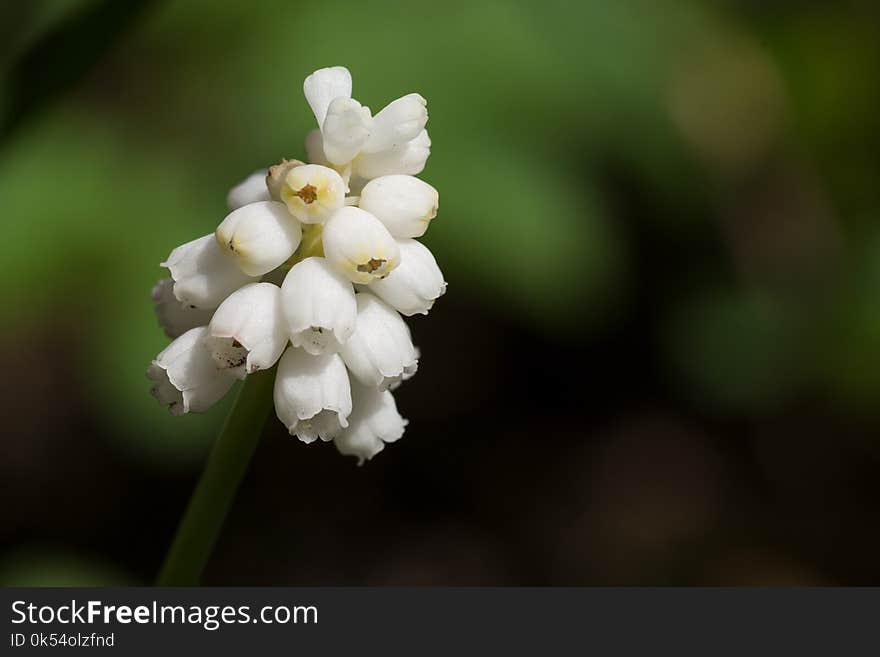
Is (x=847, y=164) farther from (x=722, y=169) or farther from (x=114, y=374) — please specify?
(x=114, y=374)

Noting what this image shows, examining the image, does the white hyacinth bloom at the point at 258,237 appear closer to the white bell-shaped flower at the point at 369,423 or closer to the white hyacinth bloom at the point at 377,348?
the white hyacinth bloom at the point at 377,348

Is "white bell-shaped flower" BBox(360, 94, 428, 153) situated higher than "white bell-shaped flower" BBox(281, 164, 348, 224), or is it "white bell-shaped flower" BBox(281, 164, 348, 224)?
"white bell-shaped flower" BBox(360, 94, 428, 153)

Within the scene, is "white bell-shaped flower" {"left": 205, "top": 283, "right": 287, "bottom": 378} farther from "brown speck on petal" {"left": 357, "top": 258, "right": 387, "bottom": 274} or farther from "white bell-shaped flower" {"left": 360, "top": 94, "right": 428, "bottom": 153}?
"white bell-shaped flower" {"left": 360, "top": 94, "right": 428, "bottom": 153}

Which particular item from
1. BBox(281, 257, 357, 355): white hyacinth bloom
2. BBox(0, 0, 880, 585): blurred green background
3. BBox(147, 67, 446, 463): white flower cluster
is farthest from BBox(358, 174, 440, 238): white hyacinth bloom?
BBox(0, 0, 880, 585): blurred green background

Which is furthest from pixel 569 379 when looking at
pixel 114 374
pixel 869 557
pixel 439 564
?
pixel 114 374

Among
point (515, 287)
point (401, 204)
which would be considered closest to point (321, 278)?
point (401, 204)

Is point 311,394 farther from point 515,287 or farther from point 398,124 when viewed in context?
point 515,287
